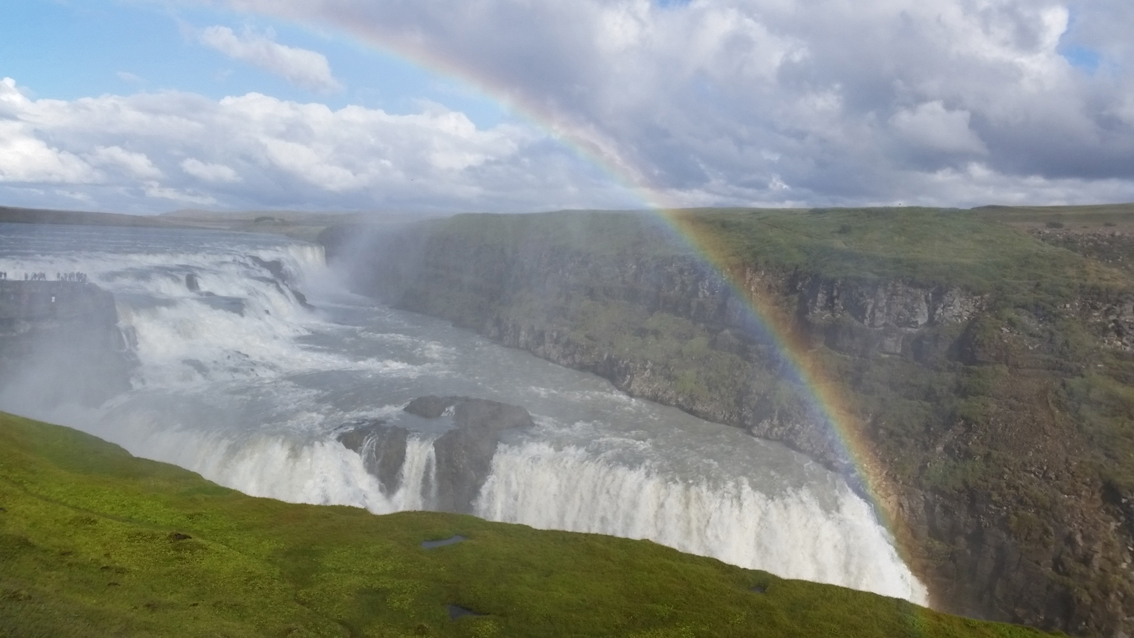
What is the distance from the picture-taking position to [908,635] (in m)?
15.5

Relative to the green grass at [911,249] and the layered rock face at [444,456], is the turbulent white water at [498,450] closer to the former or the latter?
the layered rock face at [444,456]

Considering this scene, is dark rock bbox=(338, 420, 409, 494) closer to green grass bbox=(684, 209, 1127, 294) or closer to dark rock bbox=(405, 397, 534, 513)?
dark rock bbox=(405, 397, 534, 513)

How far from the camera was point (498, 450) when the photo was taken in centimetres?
3478

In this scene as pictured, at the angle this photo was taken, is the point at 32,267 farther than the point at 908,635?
Yes

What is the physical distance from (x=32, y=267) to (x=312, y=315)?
2335 centimetres

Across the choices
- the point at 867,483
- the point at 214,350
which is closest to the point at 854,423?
the point at 867,483

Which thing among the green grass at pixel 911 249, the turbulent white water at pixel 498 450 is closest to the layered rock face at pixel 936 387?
the green grass at pixel 911 249

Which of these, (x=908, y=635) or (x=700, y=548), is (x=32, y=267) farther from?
(x=908, y=635)

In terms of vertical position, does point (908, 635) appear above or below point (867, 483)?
above

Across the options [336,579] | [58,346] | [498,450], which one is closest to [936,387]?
[498,450]

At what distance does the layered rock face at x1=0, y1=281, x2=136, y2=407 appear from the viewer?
120ft

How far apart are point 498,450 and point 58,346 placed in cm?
2572

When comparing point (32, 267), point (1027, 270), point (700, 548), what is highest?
point (1027, 270)

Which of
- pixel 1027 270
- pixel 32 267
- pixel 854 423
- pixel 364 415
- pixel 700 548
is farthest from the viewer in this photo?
pixel 32 267
